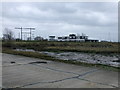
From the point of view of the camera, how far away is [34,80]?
222 inches

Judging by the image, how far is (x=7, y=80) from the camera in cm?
554

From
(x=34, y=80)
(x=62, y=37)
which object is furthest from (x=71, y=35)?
(x=34, y=80)

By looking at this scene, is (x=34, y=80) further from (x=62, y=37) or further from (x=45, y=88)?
(x=62, y=37)

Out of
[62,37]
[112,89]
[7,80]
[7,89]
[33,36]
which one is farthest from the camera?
[62,37]

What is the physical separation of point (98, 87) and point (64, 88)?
1035mm

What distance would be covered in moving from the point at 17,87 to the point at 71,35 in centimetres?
Result: 9321

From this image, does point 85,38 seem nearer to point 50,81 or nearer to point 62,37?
point 62,37

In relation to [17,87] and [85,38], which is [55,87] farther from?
[85,38]

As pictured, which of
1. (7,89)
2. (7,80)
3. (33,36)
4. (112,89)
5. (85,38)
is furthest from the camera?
(85,38)

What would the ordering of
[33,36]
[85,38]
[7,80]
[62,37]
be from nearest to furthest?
[7,80] → [33,36] → [85,38] → [62,37]

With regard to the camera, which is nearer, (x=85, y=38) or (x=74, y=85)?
(x=74, y=85)

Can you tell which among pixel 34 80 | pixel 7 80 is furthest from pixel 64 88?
pixel 7 80

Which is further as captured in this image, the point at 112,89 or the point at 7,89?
the point at 112,89

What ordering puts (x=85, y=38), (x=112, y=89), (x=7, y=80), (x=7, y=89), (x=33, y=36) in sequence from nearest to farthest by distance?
(x=7, y=89)
(x=112, y=89)
(x=7, y=80)
(x=33, y=36)
(x=85, y=38)
